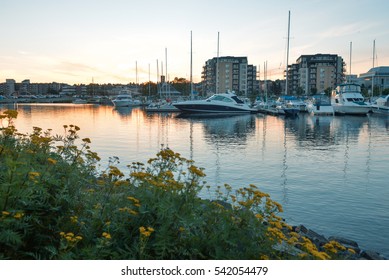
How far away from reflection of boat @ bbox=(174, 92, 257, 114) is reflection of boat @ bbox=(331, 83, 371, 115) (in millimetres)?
15055

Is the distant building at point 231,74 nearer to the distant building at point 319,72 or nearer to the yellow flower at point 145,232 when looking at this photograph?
the distant building at point 319,72

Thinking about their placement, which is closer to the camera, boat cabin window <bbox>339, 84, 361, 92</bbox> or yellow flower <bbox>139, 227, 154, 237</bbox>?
yellow flower <bbox>139, 227, 154, 237</bbox>

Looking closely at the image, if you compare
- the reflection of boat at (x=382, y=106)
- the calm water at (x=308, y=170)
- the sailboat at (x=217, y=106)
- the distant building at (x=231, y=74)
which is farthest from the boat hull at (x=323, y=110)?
the distant building at (x=231, y=74)

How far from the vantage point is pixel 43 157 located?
6.66m

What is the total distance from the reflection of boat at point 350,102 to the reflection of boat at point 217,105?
15.1m

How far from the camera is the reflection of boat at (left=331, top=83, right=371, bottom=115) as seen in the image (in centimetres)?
6106

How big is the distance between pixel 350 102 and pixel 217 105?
20420mm

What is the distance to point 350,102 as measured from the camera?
61938 mm

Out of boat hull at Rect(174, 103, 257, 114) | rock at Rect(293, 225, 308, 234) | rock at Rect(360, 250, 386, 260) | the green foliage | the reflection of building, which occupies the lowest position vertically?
rock at Rect(360, 250, 386, 260)

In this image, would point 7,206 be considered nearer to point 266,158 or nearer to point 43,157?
point 43,157

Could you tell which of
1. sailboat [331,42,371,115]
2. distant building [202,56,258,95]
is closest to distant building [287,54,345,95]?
distant building [202,56,258,95]

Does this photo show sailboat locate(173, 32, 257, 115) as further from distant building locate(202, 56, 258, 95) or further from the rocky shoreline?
distant building locate(202, 56, 258, 95)

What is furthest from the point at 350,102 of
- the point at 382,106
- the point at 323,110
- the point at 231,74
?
the point at 231,74
